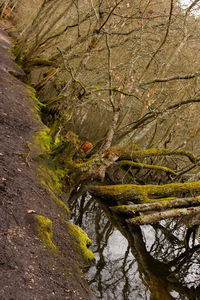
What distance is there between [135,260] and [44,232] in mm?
2787

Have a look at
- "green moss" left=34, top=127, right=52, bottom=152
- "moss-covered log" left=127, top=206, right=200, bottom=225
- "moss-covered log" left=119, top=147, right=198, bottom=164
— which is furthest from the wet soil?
"moss-covered log" left=119, top=147, right=198, bottom=164

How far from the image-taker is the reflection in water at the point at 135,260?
4.38 meters

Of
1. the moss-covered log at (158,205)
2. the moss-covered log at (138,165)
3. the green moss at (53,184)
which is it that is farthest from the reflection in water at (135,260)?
the moss-covered log at (138,165)

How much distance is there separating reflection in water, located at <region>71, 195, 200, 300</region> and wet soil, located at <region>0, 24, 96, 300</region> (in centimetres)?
86

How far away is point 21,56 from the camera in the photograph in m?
12.9

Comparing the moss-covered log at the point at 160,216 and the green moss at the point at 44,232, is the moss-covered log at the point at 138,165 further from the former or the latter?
the green moss at the point at 44,232

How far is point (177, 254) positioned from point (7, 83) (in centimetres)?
761

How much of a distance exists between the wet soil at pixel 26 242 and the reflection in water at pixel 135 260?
865 millimetres

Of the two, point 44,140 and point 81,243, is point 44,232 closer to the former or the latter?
point 81,243

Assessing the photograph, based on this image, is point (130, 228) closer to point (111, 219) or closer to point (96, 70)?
point (111, 219)

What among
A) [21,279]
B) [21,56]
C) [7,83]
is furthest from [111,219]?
[21,56]

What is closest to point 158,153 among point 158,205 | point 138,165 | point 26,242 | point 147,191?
point 138,165

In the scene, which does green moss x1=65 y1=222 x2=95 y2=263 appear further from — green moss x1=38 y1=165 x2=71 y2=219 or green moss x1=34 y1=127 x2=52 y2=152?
green moss x1=34 y1=127 x2=52 y2=152

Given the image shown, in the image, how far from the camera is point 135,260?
5371mm
